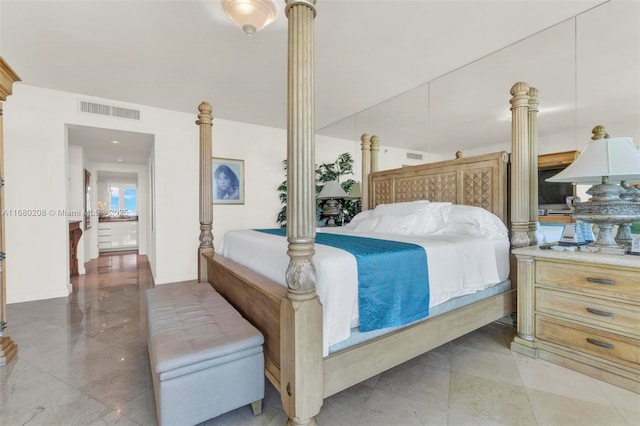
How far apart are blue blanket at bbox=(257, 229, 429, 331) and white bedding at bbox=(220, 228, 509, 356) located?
0.19 feet

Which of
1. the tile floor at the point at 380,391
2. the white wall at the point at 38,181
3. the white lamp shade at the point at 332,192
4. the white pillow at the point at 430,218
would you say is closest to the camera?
the tile floor at the point at 380,391

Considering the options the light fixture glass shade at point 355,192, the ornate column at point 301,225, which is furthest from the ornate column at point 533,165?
the light fixture glass shade at point 355,192

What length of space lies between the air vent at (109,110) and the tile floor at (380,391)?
9.17 ft

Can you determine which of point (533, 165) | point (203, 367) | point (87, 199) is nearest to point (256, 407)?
point (203, 367)

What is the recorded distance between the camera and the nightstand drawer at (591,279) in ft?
5.77

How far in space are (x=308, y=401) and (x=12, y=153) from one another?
4.64 metres

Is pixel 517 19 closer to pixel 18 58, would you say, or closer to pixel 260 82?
pixel 260 82

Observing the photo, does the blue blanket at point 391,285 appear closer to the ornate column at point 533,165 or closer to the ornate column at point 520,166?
the ornate column at point 520,166

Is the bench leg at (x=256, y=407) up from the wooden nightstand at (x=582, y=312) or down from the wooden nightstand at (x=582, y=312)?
down

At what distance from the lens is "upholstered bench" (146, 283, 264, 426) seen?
4.32ft

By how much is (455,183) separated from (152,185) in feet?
15.1

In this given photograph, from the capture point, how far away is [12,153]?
11.7 ft

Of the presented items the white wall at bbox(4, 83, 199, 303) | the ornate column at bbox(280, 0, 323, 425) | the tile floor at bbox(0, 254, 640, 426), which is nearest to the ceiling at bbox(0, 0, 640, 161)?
the white wall at bbox(4, 83, 199, 303)

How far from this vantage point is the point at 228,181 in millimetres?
4992
